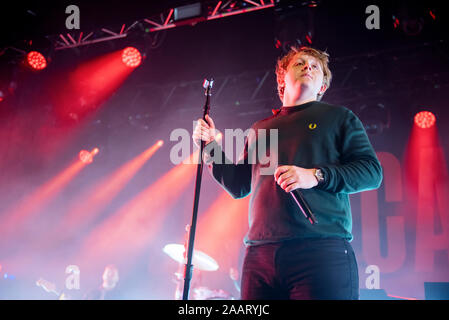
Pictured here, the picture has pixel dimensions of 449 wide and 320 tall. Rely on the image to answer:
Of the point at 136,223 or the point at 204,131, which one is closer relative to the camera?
the point at 204,131

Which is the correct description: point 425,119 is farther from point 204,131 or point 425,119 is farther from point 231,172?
point 204,131

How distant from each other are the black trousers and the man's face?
78 centimetres

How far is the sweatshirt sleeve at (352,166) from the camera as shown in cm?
156

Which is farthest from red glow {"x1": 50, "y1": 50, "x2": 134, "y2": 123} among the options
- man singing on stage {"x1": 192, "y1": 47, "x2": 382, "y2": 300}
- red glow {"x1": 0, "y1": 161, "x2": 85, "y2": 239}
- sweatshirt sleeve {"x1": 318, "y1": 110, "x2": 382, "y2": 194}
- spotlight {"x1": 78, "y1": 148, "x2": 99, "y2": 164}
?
sweatshirt sleeve {"x1": 318, "y1": 110, "x2": 382, "y2": 194}

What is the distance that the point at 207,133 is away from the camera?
1.81 meters

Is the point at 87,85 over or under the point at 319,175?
over

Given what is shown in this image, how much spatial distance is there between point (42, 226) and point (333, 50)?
678 cm

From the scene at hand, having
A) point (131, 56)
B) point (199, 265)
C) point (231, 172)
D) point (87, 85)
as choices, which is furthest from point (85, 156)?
point (231, 172)

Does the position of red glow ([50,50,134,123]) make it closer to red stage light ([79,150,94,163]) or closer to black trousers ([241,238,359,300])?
red stage light ([79,150,94,163])

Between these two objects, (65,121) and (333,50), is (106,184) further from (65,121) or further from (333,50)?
(333,50)

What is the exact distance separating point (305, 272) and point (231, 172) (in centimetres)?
69

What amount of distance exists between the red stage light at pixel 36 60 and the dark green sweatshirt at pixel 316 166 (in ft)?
17.3

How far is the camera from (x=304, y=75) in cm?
191

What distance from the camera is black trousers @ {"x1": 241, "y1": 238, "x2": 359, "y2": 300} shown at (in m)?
1.45
